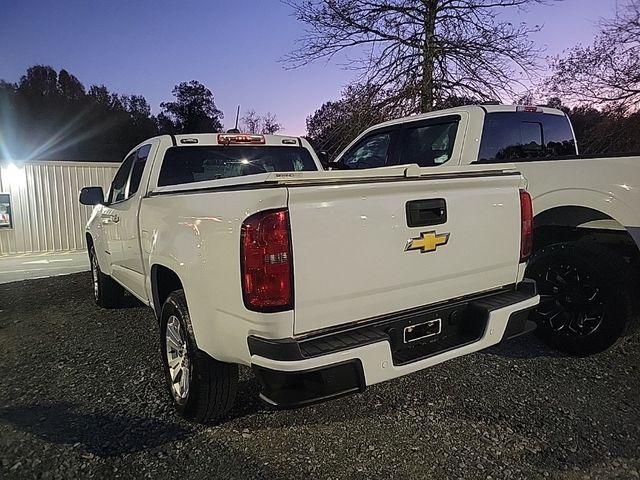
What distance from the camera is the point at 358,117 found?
38.4ft

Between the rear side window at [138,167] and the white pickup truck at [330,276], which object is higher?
the rear side window at [138,167]

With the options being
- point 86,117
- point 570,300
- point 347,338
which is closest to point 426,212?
point 347,338

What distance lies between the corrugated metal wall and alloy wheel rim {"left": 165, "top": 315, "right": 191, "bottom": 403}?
412 inches

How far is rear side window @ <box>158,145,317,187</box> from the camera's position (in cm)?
396

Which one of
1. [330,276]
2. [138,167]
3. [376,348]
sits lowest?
[376,348]

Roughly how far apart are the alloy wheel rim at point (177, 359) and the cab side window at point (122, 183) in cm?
200

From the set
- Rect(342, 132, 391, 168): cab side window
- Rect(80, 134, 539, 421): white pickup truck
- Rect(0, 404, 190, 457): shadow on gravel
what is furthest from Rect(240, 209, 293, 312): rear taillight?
Rect(342, 132, 391, 168): cab side window

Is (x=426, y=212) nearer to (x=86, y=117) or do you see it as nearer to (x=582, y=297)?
(x=582, y=297)

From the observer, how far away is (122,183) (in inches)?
192

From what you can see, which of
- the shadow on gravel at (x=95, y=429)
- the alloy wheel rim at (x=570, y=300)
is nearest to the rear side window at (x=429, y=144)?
the alloy wheel rim at (x=570, y=300)

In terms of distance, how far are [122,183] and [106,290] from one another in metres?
1.46

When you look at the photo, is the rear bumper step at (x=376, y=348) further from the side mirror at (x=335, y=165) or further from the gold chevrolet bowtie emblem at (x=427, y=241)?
the side mirror at (x=335, y=165)

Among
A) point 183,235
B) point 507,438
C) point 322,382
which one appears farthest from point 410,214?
point 507,438

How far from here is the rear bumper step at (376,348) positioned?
82.1 inches
